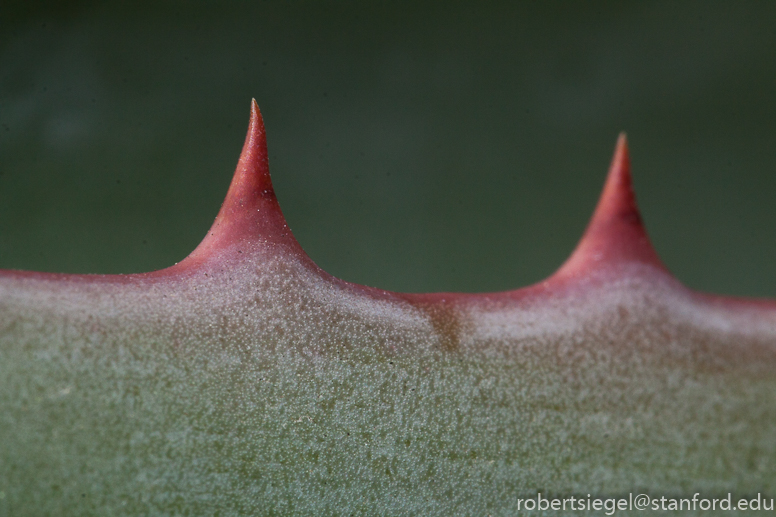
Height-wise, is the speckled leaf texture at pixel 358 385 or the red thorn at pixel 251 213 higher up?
the red thorn at pixel 251 213

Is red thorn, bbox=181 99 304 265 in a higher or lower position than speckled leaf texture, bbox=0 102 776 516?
higher

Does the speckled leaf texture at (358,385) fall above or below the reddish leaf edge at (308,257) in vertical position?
below

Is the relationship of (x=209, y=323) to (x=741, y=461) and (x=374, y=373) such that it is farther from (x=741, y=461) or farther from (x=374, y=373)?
(x=741, y=461)
